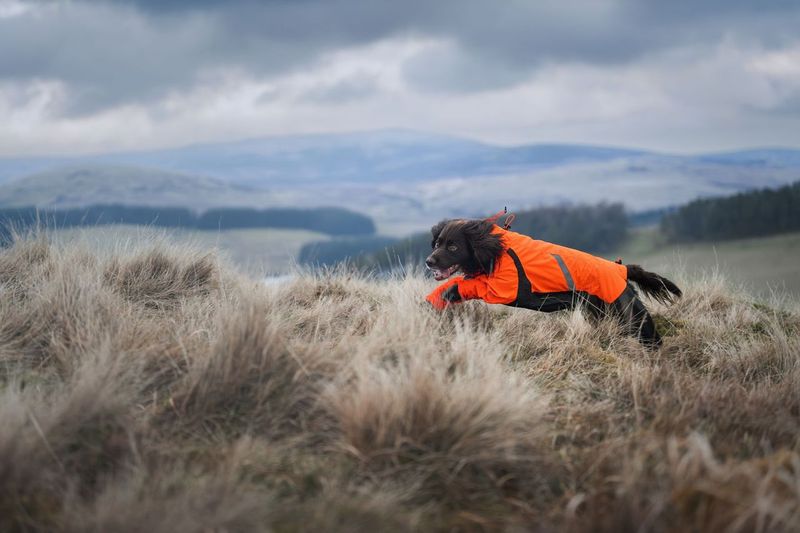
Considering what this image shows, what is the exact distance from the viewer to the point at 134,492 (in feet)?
7.02

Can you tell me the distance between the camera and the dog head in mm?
4609

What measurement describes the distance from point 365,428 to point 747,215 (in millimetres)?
54998

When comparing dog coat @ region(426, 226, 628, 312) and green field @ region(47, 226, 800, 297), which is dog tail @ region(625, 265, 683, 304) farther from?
green field @ region(47, 226, 800, 297)

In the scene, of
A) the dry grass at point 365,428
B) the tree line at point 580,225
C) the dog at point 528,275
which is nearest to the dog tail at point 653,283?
the dog at point 528,275

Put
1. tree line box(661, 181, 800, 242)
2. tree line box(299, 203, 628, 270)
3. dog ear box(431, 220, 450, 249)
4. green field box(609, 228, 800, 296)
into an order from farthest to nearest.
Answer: tree line box(299, 203, 628, 270) < tree line box(661, 181, 800, 242) < green field box(609, 228, 800, 296) < dog ear box(431, 220, 450, 249)

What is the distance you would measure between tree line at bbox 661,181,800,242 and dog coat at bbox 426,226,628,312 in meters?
46.4

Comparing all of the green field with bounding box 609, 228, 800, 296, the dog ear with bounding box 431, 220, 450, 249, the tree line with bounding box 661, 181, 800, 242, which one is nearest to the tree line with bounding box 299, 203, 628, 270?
the green field with bounding box 609, 228, 800, 296

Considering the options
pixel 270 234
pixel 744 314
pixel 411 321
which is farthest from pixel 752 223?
pixel 270 234

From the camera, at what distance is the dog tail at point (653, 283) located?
4.92 m

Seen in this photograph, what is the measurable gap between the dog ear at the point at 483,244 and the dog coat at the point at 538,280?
0.04 m

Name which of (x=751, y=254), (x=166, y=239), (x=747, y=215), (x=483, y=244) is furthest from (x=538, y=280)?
(x=747, y=215)

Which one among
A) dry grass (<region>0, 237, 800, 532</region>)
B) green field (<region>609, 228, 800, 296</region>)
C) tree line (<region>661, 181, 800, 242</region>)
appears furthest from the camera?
tree line (<region>661, 181, 800, 242</region>)

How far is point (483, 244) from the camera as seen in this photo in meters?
4.61

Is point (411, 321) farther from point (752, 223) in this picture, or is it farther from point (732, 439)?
point (752, 223)
